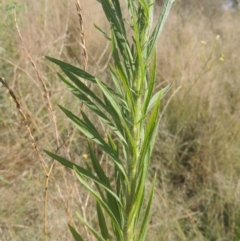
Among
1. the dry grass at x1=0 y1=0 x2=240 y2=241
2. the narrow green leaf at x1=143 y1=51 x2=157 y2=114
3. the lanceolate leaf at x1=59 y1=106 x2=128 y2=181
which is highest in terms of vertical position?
the narrow green leaf at x1=143 y1=51 x2=157 y2=114

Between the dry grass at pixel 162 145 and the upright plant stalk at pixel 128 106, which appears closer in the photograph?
the upright plant stalk at pixel 128 106

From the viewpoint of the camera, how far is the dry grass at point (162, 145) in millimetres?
1866

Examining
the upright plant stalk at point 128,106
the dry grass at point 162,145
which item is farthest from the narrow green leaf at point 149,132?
the dry grass at point 162,145

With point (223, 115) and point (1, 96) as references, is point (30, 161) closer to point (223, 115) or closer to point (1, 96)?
point (1, 96)

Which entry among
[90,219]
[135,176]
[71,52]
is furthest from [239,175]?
[135,176]

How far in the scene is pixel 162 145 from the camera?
239 cm

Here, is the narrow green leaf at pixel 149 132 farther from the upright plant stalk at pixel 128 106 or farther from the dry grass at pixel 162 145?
the dry grass at pixel 162 145

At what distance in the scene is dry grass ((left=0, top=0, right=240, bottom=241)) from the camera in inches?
73.5

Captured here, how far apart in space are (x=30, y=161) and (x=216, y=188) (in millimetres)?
922

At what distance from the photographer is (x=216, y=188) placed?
7.20 feet

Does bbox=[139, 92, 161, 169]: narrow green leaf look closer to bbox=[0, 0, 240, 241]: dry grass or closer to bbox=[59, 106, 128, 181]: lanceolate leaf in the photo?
bbox=[59, 106, 128, 181]: lanceolate leaf

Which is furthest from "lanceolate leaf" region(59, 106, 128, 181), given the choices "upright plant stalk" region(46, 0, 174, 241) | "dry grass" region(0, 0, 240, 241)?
"dry grass" region(0, 0, 240, 241)

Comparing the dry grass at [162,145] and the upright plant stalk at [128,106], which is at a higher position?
the upright plant stalk at [128,106]

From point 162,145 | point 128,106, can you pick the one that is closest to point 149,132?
point 128,106
